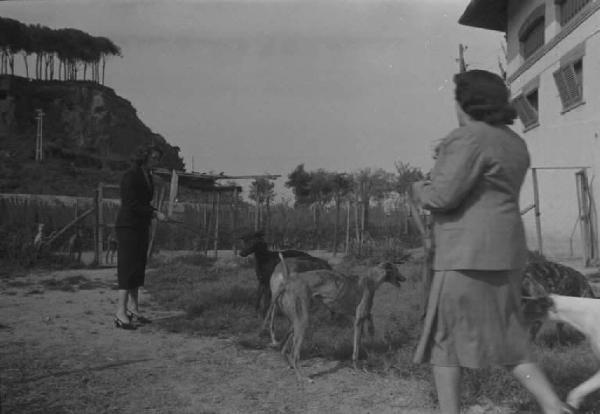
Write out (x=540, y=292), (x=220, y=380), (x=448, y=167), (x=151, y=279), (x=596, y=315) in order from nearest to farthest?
1. (x=448, y=167)
2. (x=596, y=315)
3. (x=220, y=380)
4. (x=540, y=292)
5. (x=151, y=279)

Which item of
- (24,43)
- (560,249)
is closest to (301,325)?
(560,249)

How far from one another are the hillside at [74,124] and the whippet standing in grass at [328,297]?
1311 inches

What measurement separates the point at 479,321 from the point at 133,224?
469 centimetres

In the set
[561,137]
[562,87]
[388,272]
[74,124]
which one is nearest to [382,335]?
[388,272]

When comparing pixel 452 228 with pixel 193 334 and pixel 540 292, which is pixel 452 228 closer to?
pixel 540 292

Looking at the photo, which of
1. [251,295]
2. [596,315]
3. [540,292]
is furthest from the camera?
[251,295]

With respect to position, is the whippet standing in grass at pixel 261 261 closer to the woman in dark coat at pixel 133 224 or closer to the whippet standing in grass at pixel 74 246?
the woman in dark coat at pixel 133 224

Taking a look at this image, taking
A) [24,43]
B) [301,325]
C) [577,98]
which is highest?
[24,43]

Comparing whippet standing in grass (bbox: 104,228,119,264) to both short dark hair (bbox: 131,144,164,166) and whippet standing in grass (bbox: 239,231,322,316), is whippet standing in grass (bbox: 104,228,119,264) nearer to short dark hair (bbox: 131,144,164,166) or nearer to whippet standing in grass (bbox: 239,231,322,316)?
whippet standing in grass (bbox: 239,231,322,316)

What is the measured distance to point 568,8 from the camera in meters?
13.9

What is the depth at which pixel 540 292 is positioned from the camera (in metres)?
4.59

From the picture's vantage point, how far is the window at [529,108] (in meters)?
16.0

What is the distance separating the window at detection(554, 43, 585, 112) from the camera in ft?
42.1

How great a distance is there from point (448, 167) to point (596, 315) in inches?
77.4
